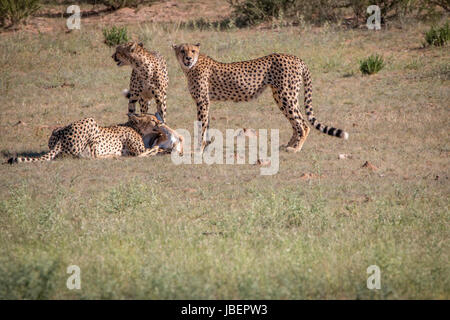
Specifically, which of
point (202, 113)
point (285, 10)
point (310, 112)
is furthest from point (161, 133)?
point (285, 10)

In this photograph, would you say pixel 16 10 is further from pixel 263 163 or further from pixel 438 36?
pixel 263 163

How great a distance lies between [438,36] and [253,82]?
20.7ft

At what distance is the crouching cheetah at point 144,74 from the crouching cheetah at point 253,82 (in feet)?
1.83

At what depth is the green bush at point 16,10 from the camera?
1635 centimetres

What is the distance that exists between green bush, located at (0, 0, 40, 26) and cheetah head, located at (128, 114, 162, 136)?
8780 mm

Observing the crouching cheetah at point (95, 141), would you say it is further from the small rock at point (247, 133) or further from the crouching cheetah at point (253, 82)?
the small rock at point (247, 133)

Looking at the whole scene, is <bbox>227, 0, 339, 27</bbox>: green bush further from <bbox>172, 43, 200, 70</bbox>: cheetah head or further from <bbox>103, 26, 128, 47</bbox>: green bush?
<bbox>172, 43, 200, 70</bbox>: cheetah head

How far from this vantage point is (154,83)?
970 cm

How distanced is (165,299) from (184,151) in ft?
16.2

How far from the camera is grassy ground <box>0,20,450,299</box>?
477 centimetres

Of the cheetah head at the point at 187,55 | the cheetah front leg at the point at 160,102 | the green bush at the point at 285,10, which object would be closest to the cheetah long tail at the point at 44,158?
the cheetah front leg at the point at 160,102

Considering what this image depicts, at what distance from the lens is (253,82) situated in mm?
9297

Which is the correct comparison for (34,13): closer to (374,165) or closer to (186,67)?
(186,67)

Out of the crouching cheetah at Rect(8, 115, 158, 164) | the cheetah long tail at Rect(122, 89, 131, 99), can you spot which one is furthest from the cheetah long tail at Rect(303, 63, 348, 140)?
the cheetah long tail at Rect(122, 89, 131, 99)
